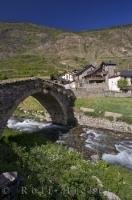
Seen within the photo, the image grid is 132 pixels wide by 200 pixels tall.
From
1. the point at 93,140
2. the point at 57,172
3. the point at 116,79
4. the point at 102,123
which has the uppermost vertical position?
the point at 116,79

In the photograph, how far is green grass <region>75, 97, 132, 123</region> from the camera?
5591 centimetres

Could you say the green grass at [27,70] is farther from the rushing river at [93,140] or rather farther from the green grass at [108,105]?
the rushing river at [93,140]

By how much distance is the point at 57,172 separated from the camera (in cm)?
2777

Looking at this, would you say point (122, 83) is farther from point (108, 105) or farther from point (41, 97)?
point (41, 97)

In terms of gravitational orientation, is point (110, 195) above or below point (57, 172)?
below

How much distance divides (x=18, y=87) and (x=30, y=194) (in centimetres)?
2948

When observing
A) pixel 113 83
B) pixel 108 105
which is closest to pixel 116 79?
pixel 113 83

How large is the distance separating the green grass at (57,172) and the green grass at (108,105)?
21.0 meters

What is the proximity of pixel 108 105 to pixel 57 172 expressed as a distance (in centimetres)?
3350

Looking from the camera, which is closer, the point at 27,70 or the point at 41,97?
the point at 41,97

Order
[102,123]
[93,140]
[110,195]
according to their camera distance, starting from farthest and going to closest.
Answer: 1. [102,123]
2. [93,140]
3. [110,195]

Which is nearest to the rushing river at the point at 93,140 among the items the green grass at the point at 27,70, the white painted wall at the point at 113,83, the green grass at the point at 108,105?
the green grass at the point at 108,105

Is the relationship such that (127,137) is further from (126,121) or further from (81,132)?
(81,132)

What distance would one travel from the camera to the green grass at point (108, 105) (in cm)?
5591
